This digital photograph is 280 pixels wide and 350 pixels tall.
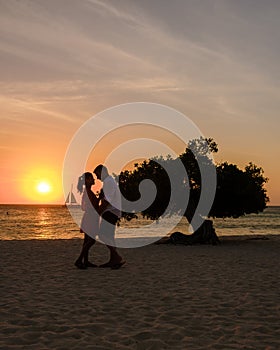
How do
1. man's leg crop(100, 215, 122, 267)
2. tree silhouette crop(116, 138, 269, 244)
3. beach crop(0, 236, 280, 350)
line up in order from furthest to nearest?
tree silhouette crop(116, 138, 269, 244)
man's leg crop(100, 215, 122, 267)
beach crop(0, 236, 280, 350)

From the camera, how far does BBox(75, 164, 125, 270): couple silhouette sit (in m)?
12.7

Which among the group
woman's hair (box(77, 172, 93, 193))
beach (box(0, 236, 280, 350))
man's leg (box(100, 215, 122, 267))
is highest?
woman's hair (box(77, 172, 93, 193))

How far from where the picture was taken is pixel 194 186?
90.3 ft

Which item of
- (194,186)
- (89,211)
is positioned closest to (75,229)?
(194,186)

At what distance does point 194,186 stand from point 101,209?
15.3 meters

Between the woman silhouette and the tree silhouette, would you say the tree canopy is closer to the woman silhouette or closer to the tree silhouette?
the tree silhouette

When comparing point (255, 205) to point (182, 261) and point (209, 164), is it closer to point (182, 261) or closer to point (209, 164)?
point (209, 164)

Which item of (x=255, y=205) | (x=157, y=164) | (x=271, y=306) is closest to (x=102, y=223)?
(x=271, y=306)

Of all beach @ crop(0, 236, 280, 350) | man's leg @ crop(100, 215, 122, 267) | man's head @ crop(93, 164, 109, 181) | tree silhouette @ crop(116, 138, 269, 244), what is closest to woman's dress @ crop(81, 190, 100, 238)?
man's leg @ crop(100, 215, 122, 267)

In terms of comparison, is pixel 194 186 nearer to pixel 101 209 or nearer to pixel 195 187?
pixel 195 187

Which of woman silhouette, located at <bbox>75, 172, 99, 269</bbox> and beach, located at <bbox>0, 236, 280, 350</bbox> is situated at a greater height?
woman silhouette, located at <bbox>75, 172, 99, 269</bbox>

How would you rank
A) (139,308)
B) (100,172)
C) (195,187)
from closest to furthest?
(139,308) < (100,172) < (195,187)

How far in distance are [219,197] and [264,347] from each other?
22.7 m

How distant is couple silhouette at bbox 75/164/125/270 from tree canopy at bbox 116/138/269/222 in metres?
14.4
